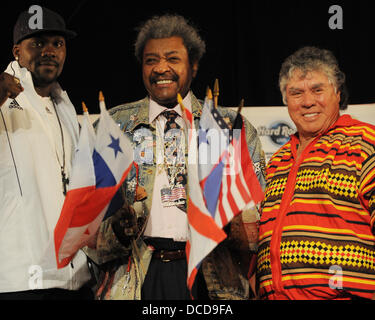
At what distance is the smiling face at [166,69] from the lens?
3008 mm

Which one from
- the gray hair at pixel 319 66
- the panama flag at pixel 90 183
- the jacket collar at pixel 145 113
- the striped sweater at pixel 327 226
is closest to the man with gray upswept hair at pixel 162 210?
the jacket collar at pixel 145 113

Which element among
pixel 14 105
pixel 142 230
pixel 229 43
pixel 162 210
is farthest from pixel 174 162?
pixel 229 43

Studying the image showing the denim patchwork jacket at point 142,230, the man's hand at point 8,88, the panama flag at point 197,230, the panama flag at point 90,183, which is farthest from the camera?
the denim patchwork jacket at point 142,230

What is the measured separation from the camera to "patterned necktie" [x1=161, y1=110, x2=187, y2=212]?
2.84 m

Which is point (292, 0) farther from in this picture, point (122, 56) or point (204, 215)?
point (204, 215)

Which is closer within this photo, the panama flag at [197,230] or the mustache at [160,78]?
the panama flag at [197,230]

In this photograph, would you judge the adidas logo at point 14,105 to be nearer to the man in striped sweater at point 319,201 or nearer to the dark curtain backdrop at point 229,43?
the dark curtain backdrop at point 229,43

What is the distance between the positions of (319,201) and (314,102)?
54cm

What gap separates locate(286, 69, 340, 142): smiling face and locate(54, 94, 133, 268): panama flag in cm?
94

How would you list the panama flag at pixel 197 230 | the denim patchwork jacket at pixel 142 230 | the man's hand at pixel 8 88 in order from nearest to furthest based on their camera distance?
the panama flag at pixel 197 230, the man's hand at pixel 8 88, the denim patchwork jacket at pixel 142 230

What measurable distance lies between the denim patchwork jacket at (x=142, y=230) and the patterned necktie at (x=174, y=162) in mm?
73

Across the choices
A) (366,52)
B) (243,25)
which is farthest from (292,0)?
(366,52)

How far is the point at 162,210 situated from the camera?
9.23ft

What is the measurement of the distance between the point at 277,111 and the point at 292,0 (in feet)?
2.44
